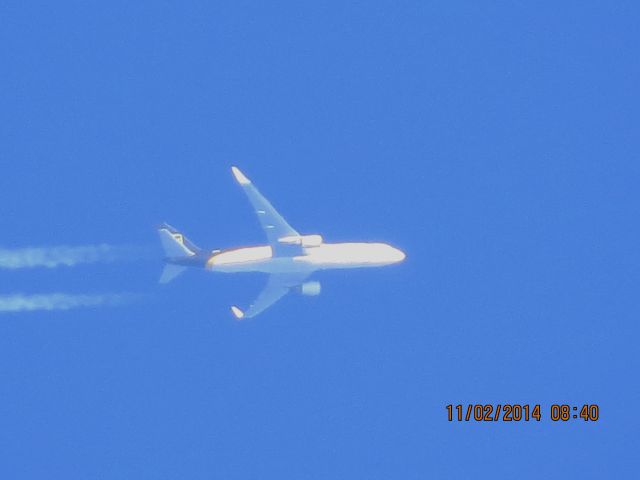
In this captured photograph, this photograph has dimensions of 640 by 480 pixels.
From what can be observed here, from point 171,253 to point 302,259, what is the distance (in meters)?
6.83

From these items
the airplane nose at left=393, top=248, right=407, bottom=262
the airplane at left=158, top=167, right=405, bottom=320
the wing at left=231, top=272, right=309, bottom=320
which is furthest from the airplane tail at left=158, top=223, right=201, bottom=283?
the airplane nose at left=393, top=248, right=407, bottom=262

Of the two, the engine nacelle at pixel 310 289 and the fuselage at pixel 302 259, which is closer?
the fuselage at pixel 302 259

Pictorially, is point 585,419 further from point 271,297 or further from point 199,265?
point 199,265

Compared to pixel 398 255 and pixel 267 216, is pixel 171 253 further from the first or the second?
pixel 398 255

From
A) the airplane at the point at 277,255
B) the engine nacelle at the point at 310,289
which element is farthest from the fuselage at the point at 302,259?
the engine nacelle at the point at 310,289

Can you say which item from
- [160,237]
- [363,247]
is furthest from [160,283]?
[363,247]

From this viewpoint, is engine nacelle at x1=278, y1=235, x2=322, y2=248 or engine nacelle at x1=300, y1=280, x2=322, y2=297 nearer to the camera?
engine nacelle at x1=278, y1=235, x2=322, y2=248

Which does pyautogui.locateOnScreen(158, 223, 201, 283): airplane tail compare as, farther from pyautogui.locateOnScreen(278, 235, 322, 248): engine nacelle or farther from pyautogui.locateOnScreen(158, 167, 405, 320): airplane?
pyautogui.locateOnScreen(278, 235, 322, 248): engine nacelle

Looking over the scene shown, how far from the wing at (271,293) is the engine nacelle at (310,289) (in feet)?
1.13

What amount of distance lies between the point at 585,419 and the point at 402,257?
13.2 m

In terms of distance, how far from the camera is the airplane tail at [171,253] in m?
50.7

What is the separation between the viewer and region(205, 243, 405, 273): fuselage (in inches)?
1941

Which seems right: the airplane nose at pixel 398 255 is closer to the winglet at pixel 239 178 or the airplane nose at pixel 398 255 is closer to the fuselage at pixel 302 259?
the fuselage at pixel 302 259

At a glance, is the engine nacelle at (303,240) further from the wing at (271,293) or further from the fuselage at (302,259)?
the wing at (271,293)
